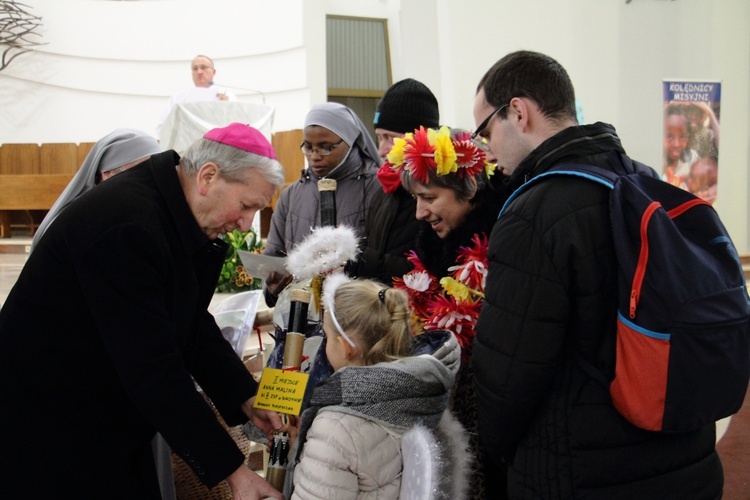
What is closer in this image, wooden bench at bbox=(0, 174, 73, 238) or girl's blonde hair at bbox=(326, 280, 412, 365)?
girl's blonde hair at bbox=(326, 280, 412, 365)

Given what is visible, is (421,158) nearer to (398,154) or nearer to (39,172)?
(398,154)

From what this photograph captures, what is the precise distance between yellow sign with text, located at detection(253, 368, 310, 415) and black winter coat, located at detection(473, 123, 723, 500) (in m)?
0.45

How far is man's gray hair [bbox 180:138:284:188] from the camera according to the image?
4.91 feet

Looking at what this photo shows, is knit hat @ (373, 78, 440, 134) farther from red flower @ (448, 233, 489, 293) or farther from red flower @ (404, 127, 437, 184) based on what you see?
red flower @ (448, 233, 489, 293)

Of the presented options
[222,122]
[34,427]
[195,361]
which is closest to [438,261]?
[195,361]

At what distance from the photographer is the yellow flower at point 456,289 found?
1.91m

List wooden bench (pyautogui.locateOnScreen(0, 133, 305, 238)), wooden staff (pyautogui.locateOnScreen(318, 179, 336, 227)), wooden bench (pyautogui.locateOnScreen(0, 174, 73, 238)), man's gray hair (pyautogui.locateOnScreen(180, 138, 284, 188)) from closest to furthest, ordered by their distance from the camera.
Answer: man's gray hair (pyautogui.locateOnScreen(180, 138, 284, 188)) < wooden staff (pyautogui.locateOnScreen(318, 179, 336, 227)) < wooden bench (pyautogui.locateOnScreen(0, 133, 305, 238)) < wooden bench (pyautogui.locateOnScreen(0, 174, 73, 238))

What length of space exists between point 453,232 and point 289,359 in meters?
0.67

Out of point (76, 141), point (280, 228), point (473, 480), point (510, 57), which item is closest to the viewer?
point (510, 57)

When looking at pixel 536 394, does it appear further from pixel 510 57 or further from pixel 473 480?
pixel 510 57

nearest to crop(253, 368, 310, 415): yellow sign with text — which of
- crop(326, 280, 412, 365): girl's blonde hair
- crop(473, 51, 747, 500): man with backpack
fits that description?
crop(326, 280, 412, 365): girl's blonde hair

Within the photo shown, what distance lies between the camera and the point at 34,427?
1.43 meters

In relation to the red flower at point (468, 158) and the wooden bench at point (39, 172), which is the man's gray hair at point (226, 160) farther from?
the wooden bench at point (39, 172)

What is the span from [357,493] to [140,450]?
21.5 inches
